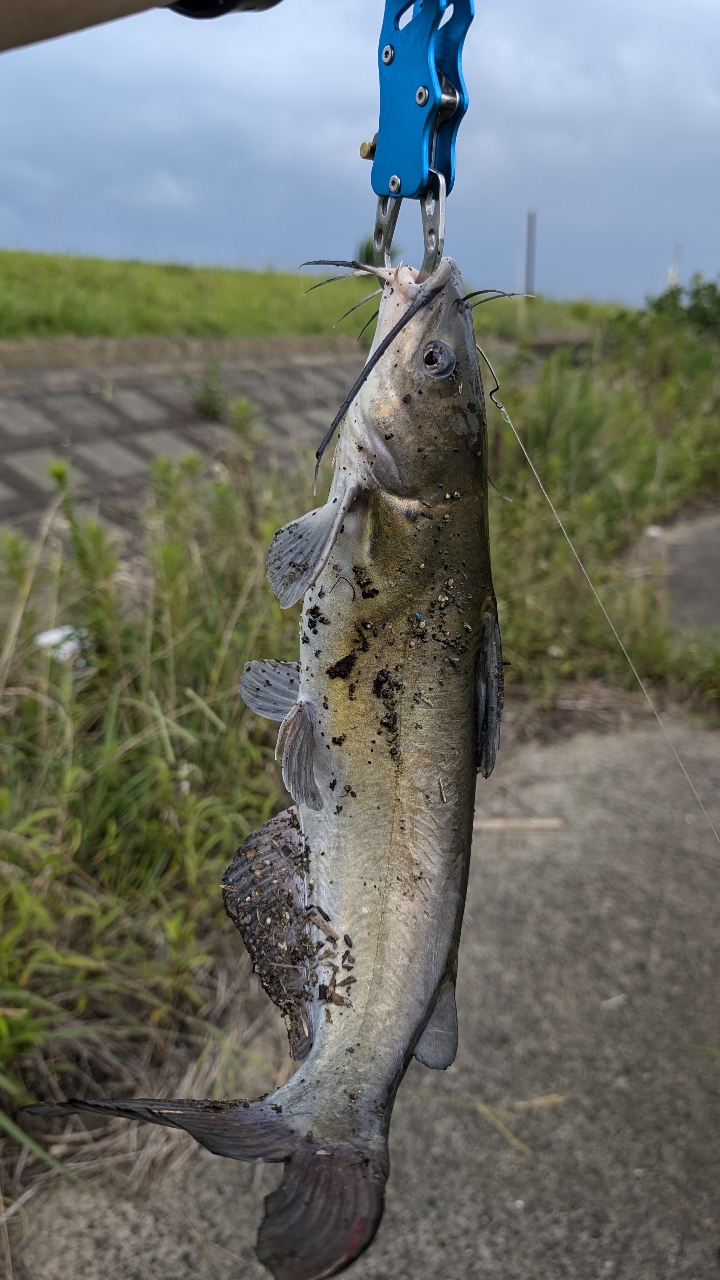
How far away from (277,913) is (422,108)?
912mm

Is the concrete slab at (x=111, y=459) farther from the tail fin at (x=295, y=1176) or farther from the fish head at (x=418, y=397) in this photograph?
the tail fin at (x=295, y=1176)

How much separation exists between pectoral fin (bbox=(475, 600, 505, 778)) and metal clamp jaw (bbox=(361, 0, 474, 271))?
0.41m

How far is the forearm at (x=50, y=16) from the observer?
62.4 inches

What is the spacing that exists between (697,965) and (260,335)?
6.00 m

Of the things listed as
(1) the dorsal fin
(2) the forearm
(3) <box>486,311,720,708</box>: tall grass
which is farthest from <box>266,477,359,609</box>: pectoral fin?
(3) <box>486,311,720,708</box>: tall grass

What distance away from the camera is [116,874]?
2744 millimetres

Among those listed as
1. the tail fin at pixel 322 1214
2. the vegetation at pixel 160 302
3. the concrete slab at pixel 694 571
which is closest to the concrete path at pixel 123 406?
the vegetation at pixel 160 302

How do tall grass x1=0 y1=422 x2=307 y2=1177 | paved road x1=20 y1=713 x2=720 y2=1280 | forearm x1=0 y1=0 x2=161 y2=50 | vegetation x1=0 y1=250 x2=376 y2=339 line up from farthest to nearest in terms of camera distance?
vegetation x1=0 y1=250 x2=376 y2=339
tall grass x1=0 y1=422 x2=307 y2=1177
paved road x1=20 y1=713 x2=720 y2=1280
forearm x1=0 y1=0 x2=161 y2=50

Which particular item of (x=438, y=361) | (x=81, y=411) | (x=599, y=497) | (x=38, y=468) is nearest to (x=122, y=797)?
(x=438, y=361)

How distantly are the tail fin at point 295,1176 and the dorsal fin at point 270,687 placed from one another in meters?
0.44

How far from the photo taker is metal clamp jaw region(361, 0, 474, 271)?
100 centimetres

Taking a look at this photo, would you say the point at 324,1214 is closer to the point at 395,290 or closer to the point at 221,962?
the point at 395,290

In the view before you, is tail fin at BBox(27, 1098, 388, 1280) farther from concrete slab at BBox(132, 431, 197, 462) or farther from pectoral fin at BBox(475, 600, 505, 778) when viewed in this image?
concrete slab at BBox(132, 431, 197, 462)

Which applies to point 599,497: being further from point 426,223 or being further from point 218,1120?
point 218,1120
